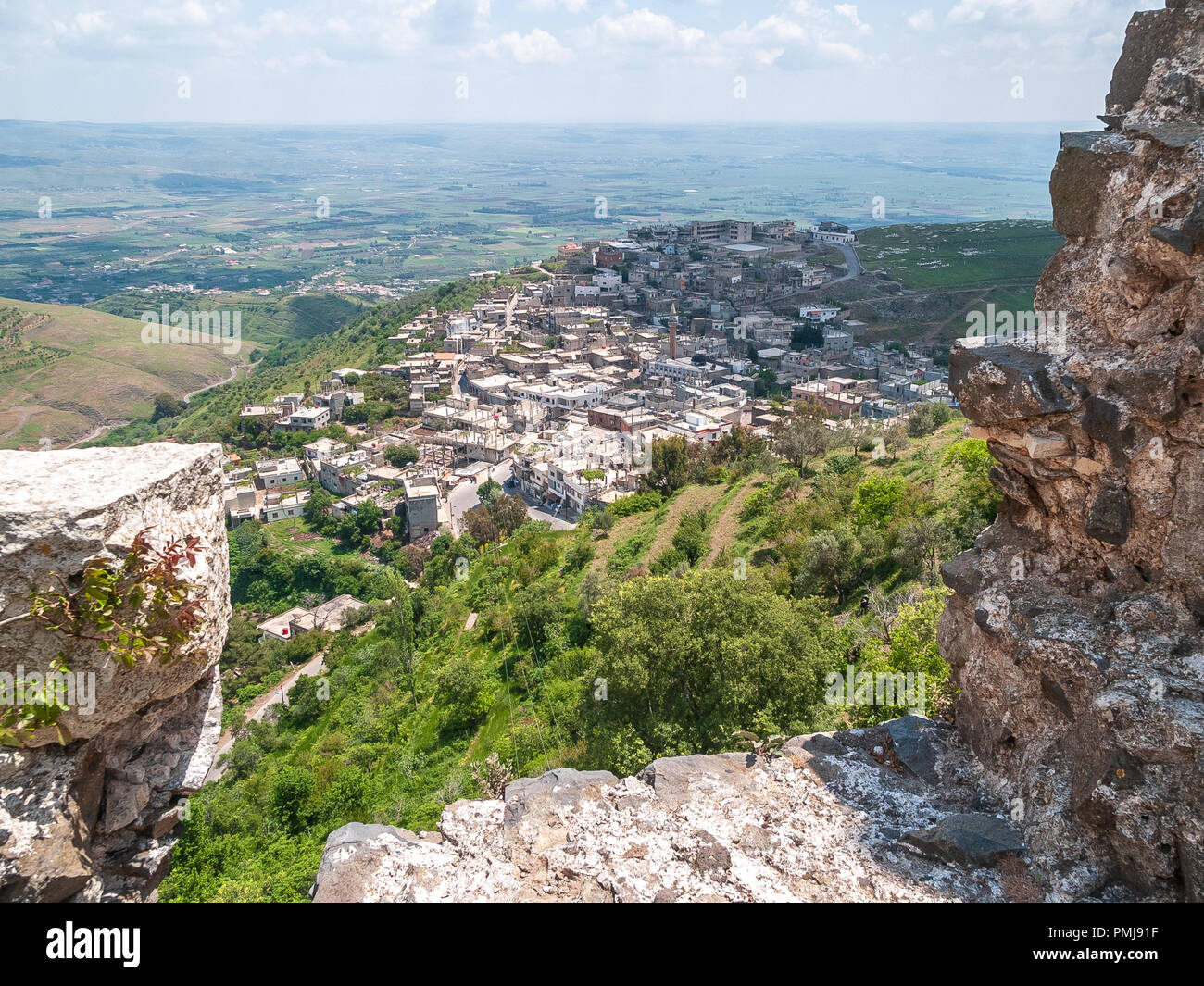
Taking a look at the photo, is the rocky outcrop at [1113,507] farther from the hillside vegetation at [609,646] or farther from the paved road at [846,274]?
the paved road at [846,274]

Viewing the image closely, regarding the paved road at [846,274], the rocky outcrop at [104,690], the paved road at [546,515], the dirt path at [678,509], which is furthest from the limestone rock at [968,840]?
the paved road at [846,274]

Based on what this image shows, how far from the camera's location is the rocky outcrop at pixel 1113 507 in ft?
16.1

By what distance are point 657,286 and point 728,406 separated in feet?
106

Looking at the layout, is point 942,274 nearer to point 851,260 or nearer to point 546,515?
point 851,260

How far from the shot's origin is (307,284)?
13825 cm

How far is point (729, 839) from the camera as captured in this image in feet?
18.9

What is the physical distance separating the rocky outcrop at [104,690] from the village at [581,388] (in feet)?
84.4

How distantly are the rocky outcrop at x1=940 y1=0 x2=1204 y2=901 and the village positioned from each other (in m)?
22.6

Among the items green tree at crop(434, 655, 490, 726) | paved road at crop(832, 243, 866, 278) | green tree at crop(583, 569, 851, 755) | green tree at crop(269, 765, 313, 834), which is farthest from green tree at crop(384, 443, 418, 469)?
paved road at crop(832, 243, 866, 278)

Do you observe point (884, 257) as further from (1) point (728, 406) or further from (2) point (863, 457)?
(2) point (863, 457)

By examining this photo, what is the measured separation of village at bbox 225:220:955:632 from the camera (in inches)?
1661

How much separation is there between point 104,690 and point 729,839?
166 inches

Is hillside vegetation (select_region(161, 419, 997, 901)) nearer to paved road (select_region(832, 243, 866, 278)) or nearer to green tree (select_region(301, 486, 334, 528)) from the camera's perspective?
green tree (select_region(301, 486, 334, 528))
